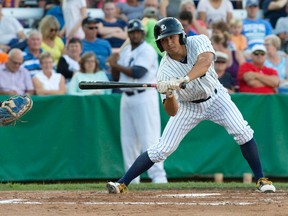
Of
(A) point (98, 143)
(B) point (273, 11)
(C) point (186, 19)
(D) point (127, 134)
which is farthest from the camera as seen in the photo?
(B) point (273, 11)

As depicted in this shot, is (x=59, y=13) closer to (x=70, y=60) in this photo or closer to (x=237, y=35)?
(x=70, y=60)

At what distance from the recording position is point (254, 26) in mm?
15391

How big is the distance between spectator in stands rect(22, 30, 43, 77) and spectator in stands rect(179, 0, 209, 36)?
264 centimetres

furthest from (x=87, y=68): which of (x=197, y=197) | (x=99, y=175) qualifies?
(x=197, y=197)

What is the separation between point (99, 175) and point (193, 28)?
11.1 feet

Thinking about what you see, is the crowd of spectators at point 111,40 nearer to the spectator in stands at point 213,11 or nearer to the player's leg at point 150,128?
the spectator in stands at point 213,11

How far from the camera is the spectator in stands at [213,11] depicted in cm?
1516

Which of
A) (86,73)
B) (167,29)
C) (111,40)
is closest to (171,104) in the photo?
(167,29)

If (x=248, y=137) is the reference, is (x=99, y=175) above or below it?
below

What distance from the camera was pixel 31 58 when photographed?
1312 centimetres

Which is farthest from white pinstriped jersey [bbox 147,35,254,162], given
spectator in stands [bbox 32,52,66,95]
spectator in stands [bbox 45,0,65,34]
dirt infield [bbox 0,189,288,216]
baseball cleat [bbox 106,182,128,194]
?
spectator in stands [bbox 45,0,65,34]

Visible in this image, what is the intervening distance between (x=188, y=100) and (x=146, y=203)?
1.43 meters

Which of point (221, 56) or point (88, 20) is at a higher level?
point (88, 20)

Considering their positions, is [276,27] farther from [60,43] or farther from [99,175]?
[99,175]
